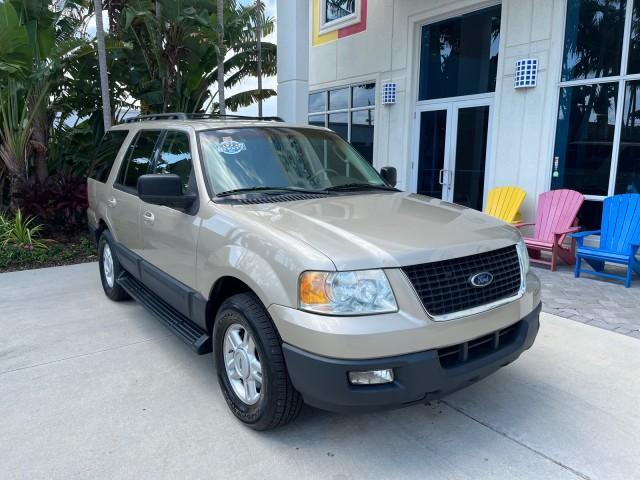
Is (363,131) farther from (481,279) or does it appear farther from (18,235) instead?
(481,279)

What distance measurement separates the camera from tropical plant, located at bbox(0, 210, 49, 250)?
7821mm

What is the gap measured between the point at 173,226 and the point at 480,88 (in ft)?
22.8

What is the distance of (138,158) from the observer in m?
4.71

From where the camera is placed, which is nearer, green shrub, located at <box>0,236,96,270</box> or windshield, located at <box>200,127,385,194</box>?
windshield, located at <box>200,127,385,194</box>

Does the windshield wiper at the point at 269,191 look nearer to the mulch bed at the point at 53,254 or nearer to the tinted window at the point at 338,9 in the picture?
the mulch bed at the point at 53,254

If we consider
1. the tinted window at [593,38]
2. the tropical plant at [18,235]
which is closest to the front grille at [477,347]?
the tinted window at [593,38]

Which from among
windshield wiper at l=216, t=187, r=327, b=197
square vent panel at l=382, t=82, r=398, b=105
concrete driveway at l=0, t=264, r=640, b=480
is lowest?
concrete driveway at l=0, t=264, r=640, b=480

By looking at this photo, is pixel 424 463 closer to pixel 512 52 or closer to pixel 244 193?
pixel 244 193

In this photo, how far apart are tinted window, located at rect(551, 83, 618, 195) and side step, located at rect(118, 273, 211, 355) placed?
639 centimetres

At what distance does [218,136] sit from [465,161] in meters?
6.34

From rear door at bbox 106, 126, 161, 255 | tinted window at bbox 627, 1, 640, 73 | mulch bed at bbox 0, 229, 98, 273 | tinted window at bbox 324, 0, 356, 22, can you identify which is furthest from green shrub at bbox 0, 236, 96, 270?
tinted window at bbox 627, 1, 640, 73

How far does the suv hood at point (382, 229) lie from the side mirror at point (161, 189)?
0.51m

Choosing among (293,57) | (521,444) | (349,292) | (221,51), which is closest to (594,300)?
(521,444)

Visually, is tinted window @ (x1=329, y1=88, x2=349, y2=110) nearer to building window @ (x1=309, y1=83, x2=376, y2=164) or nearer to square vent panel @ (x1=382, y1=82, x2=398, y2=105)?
building window @ (x1=309, y1=83, x2=376, y2=164)
